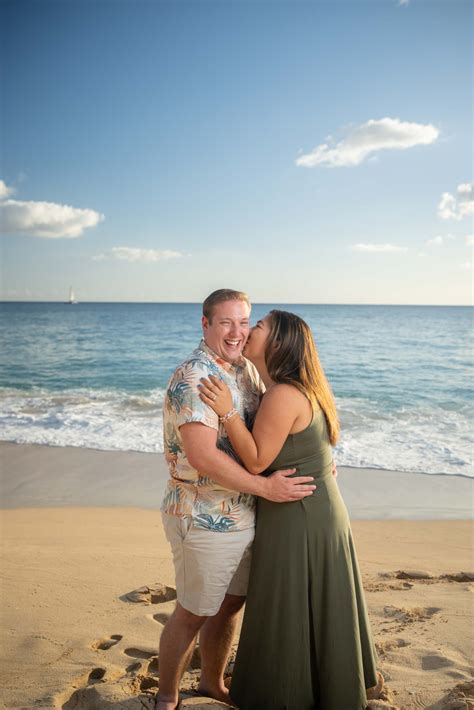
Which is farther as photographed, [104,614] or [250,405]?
[104,614]

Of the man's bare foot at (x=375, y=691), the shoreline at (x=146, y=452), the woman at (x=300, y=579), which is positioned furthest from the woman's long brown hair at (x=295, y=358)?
the shoreline at (x=146, y=452)

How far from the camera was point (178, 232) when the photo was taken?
47375 millimetres

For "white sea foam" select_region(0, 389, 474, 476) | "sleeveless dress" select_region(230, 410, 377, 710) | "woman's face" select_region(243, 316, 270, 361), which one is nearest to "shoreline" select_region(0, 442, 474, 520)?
"white sea foam" select_region(0, 389, 474, 476)

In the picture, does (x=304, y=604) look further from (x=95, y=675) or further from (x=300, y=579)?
(x=95, y=675)

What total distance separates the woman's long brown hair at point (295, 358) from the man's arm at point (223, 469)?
43 centimetres

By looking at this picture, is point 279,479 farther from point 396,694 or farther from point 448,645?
point 448,645

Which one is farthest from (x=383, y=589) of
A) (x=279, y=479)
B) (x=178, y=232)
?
(x=178, y=232)

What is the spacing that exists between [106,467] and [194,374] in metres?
6.48

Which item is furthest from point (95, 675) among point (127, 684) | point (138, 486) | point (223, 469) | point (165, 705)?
point (138, 486)

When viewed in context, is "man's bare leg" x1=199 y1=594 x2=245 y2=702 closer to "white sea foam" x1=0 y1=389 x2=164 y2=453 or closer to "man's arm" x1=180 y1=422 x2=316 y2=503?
"man's arm" x1=180 y1=422 x2=316 y2=503

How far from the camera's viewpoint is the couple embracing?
110 inches

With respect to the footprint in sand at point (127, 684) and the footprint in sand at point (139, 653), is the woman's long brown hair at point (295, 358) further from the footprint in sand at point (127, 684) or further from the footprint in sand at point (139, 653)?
the footprint in sand at point (139, 653)

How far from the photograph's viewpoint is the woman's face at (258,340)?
299 cm

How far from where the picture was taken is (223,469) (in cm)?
269
